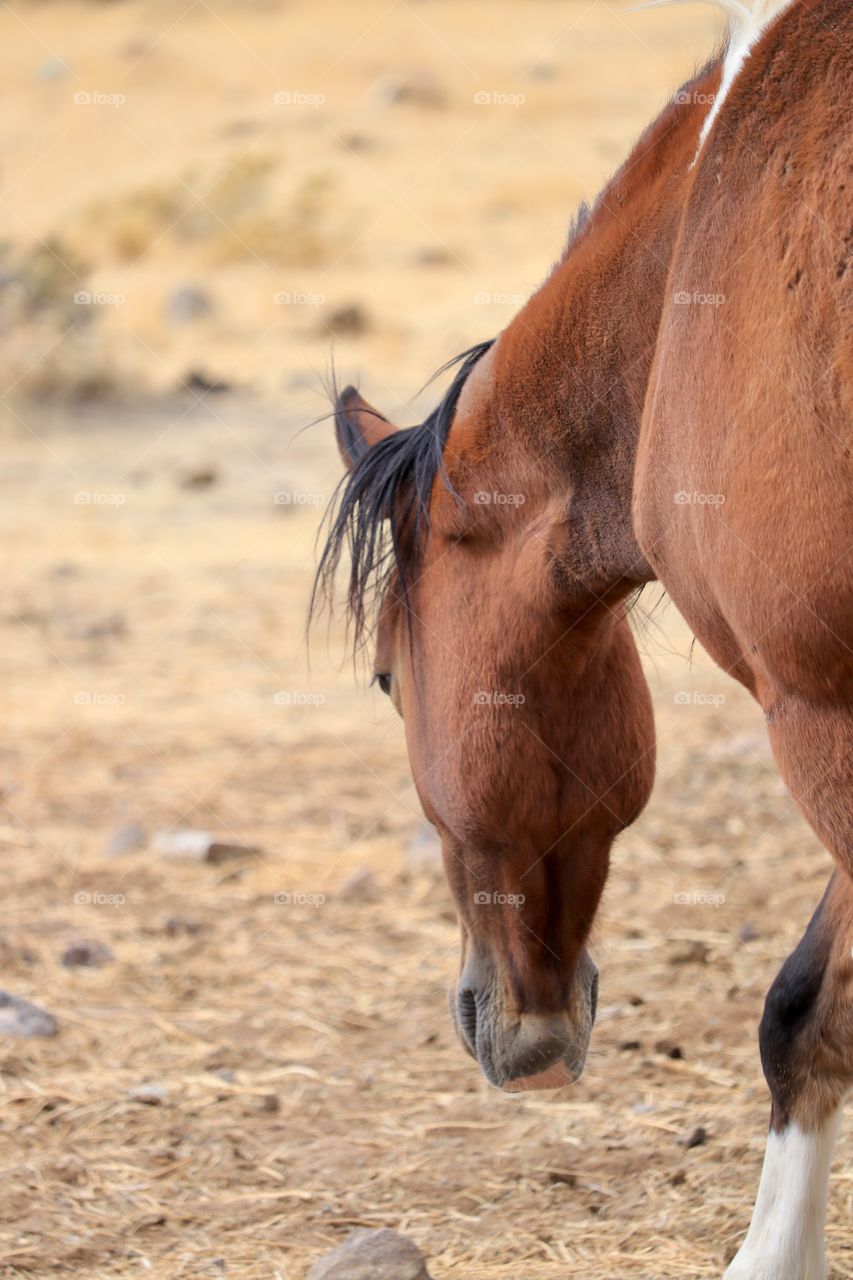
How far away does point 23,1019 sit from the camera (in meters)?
3.92

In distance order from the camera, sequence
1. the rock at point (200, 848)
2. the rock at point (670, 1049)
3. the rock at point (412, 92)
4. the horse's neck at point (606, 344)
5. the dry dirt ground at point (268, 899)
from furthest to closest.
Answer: the rock at point (412, 92) < the rock at point (200, 848) < the rock at point (670, 1049) < the dry dirt ground at point (268, 899) < the horse's neck at point (606, 344)

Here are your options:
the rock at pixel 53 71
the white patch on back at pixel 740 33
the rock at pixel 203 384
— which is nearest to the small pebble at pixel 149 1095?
the white patch on back at pixel 740 33

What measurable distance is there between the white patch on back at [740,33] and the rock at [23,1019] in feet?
9.40

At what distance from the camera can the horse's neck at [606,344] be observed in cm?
233

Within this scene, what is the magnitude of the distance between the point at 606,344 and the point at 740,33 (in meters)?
0.53

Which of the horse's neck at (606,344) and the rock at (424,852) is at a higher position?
the horse's neck at (606,344)

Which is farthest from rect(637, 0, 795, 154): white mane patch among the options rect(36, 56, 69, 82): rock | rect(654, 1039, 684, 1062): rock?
rect(36, 56, 69, 82): rock

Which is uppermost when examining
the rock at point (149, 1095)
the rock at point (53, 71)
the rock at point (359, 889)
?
the rock at point (149, 1095)

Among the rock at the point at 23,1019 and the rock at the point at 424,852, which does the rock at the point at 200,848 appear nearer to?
the rock at the point at 424,852

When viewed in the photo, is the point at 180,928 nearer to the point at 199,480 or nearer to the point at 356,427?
the point at 356,427

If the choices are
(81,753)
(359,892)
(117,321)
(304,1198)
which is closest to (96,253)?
(117,321)

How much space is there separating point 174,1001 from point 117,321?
1213cm

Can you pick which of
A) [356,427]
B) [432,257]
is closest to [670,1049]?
[356,427]

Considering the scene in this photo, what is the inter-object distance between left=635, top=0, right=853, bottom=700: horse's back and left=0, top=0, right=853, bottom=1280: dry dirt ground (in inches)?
26.3
